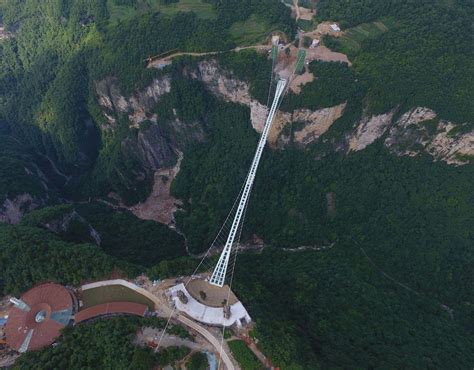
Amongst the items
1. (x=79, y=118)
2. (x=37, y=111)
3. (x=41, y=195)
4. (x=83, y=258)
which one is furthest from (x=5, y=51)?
(x=83, y=258)

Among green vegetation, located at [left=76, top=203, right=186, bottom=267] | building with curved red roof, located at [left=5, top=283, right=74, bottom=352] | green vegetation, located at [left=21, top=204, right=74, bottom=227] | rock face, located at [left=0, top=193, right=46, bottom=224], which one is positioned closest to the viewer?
building with curved red roof, located at [left=5, top=283, right=74, bottom=352]

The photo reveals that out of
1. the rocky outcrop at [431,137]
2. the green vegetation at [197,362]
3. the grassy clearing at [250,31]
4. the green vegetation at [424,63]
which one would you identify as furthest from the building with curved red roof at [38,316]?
the rocky outcrop at [431,137]

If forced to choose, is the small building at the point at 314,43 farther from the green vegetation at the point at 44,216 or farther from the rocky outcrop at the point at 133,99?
the green vegetation at the point at 44,216

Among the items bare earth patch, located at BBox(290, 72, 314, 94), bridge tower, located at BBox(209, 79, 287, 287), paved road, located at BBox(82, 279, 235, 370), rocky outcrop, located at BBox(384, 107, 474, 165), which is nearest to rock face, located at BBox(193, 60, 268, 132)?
bridge tower, located at BBox(209, 79, 287, 287)

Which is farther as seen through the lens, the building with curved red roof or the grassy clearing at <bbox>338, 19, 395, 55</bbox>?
the grassy clearing at <bbox>338, 19, 395, 55</bbox>

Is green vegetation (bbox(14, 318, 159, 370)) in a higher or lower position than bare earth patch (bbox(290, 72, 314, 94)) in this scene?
lower

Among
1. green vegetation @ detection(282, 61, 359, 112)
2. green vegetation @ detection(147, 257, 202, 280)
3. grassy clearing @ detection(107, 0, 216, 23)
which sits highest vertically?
grassy clearing @ detection(107, 0, 216, 23)

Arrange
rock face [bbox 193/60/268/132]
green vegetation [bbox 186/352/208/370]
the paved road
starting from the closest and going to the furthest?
1. green vegetation [bbox 186/352/208/370]
2. the paved road
3. rock face [bbox 193/60/268/132]

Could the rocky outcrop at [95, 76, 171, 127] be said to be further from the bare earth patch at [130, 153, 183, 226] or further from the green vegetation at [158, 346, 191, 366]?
the green vegetation at [158, 346, 191, 366]
